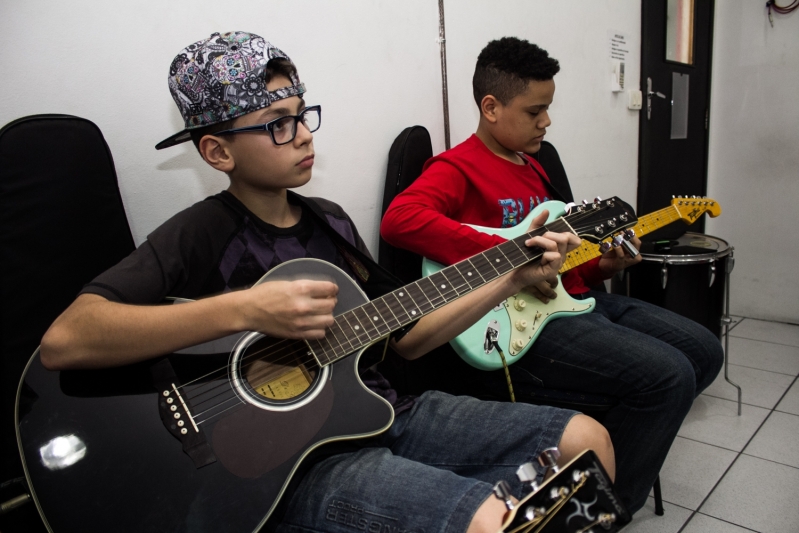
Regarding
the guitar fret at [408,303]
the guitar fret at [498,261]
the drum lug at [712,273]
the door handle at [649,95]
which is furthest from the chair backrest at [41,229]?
the door handle at [649,95]

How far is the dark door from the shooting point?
2.93 metres

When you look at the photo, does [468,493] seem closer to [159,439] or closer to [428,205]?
[159,439]

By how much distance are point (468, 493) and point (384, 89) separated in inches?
50.5

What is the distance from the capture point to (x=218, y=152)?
43.2 inches

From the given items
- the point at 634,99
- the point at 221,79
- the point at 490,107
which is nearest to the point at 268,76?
the point at 221,79

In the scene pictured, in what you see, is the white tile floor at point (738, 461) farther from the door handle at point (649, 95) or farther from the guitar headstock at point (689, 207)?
the door handle at point (649, 95)

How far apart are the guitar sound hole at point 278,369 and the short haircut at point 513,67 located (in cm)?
110

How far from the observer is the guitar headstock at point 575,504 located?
739 mm

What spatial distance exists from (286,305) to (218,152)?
40 cm

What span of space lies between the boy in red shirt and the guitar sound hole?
0.57 meters

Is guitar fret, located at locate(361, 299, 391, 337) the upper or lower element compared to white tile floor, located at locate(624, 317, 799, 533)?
upper

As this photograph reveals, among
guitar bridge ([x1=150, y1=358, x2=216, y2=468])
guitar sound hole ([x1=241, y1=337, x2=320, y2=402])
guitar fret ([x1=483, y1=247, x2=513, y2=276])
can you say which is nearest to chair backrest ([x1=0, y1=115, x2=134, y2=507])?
guitar bridge ([x1=150, y1=358, x2=216, y2=468])

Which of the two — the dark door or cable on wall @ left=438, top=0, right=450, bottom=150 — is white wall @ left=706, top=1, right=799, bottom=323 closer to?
the dark door

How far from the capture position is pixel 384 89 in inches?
68.3
